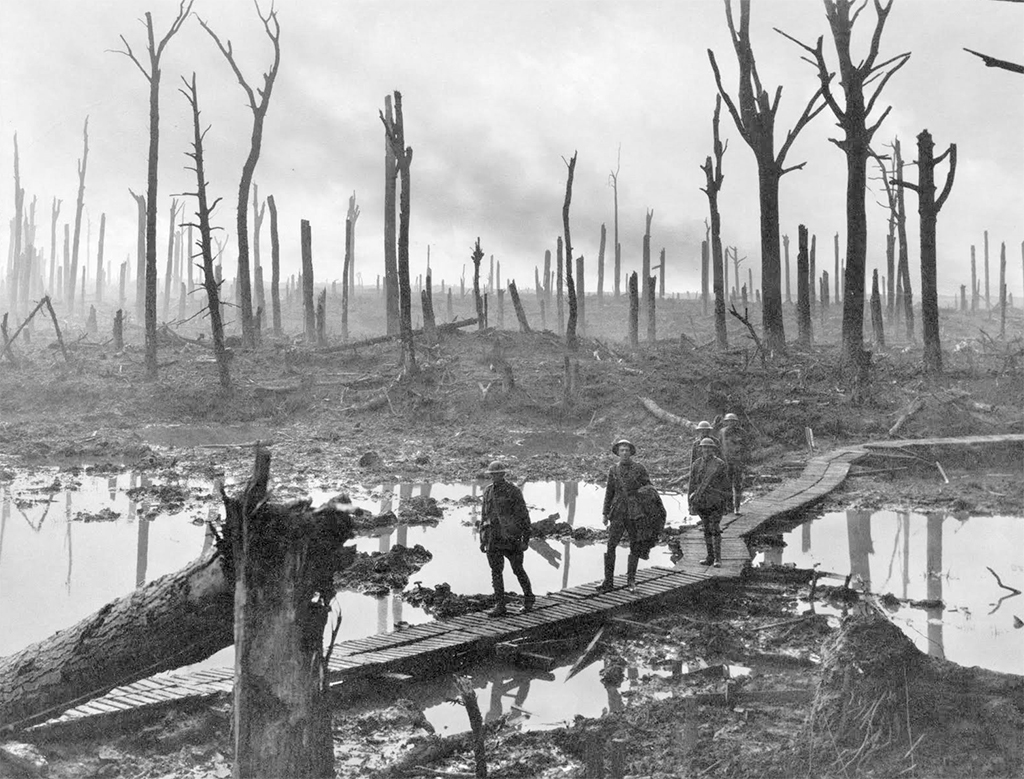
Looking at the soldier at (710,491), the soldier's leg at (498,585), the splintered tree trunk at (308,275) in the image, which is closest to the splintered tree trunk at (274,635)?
the soldier's leg at (498,585)

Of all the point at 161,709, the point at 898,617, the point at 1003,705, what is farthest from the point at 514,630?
the point at 1003,705

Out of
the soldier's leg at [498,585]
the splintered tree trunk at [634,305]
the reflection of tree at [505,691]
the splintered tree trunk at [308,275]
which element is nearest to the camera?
the reflection of tree at [505,691]

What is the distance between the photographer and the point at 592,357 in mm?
27422

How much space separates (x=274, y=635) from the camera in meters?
4.26

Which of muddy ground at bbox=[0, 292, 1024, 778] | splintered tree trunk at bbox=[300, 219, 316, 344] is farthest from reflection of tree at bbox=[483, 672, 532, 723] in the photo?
splintered tree trunk at bbox=[300, 219, 316, 344]

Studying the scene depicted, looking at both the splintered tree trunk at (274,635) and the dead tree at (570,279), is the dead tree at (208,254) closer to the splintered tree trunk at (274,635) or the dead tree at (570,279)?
the dead tree at (570,279)

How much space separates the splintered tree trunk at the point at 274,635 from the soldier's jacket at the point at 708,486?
6.46 metres

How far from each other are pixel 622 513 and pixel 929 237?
15506 mm

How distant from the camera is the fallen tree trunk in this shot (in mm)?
4691

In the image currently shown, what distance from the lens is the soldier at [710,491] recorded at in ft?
33.0

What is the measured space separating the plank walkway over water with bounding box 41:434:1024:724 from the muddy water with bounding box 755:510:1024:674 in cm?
106

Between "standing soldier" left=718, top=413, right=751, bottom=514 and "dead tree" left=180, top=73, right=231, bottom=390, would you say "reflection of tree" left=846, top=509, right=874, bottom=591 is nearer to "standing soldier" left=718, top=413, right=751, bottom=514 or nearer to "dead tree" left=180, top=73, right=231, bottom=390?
"standing soldier" left=718, top=413, right=751, bottom=514

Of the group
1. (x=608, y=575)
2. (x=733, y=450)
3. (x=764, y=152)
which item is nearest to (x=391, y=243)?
(x=764, y=152)

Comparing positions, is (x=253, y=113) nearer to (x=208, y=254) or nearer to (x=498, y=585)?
(x=208, y=254)
